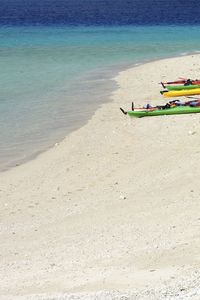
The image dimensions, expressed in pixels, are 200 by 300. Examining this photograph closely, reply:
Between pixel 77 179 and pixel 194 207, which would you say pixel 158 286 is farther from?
pixel 77 179

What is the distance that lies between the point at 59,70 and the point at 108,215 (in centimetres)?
1999

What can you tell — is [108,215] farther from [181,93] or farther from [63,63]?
[63,63]

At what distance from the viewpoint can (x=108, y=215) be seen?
38.8ft

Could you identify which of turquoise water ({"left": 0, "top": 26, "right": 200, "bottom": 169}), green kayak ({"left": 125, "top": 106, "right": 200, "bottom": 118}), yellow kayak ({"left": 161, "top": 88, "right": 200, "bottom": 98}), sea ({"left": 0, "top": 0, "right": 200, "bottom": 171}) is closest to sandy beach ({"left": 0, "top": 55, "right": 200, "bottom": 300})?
green kayak ({"left": 125, "top": 106, "right": 200, "bottom": 118})

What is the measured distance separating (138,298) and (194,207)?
13.9 feet

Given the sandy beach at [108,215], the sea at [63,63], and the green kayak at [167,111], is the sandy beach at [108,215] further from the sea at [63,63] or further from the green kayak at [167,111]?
the sea at [63,63]

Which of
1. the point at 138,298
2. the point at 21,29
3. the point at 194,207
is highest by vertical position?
the point at 138,298

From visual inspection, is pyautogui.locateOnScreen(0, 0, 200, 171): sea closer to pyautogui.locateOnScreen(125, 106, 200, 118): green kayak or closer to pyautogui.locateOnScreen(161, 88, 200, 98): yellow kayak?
pyautogui.locateOnScreen(125, 106, 200, 118): green kayak

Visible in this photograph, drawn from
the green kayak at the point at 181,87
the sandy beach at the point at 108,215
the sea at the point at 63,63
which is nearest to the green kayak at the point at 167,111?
the sandy beach at the point at 108,215

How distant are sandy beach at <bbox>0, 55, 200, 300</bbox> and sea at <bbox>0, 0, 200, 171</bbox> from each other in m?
1.43

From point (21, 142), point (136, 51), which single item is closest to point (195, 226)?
point (21, 142)

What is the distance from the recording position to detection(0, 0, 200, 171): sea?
65.3 ft

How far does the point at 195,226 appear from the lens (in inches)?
406

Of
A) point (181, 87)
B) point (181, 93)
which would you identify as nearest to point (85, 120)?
point (181, 93)
